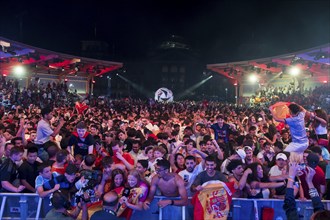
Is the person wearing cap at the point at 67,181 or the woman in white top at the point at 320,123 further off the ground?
the woman in white top at the point at 320,123

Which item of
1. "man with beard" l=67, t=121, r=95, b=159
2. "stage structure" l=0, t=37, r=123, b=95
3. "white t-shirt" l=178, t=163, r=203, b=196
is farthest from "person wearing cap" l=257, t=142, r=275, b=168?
"stage structure" l=0, t=37, r=123, b=95

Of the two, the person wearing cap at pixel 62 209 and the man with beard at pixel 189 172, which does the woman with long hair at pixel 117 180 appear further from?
the man with beard at pixel 189 172

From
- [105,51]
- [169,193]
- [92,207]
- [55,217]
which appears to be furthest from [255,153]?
[105,51]

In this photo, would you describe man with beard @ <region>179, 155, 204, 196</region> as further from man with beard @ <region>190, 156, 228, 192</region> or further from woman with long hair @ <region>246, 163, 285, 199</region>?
woman with long hair @ <region>246, 163, 285, 199</region>

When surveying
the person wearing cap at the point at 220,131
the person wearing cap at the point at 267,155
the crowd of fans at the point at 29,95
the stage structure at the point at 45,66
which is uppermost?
the stage structure at the point at 45,66

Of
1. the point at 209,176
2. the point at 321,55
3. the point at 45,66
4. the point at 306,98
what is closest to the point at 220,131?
the point at 209,176

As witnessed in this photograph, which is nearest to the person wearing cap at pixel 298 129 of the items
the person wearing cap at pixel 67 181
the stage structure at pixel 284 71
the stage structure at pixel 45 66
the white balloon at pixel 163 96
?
the person wearing cap at pixel 67 181

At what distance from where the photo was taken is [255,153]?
837 centimetres

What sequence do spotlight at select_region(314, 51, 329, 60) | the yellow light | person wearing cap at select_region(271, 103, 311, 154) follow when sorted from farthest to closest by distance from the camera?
the yellow light → spotlight at select_region(314, 51, 329, 60) → person wearing cap at select_region(271, 103, 311, 154)

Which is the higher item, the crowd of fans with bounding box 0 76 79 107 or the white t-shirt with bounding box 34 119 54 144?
the crowd of fans with bounding box 0 76 79 107

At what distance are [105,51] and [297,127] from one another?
4282cm

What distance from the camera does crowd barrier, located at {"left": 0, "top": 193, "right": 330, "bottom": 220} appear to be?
5172 millimetres

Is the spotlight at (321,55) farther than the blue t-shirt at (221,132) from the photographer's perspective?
Yes

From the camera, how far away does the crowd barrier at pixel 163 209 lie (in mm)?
5172
